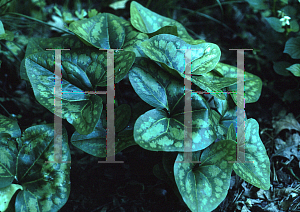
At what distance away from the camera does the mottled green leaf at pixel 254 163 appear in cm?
121

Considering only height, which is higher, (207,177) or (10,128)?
(10,128)

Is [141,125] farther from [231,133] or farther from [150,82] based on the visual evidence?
[231,133]

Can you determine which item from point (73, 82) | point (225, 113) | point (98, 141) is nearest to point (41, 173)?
point (98, 141)

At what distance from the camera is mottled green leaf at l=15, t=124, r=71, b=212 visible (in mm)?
1136

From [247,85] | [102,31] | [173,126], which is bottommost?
[173,126]

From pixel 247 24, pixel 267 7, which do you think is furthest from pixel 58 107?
pixel 247 24

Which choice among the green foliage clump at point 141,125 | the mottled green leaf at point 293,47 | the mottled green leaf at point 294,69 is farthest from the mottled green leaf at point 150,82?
the mottled green leaf at point 293,47

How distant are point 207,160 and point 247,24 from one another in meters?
1.72

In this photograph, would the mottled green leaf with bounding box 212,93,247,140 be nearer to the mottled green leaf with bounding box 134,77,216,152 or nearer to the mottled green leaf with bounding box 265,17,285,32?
the mottled green leaf with bounding box 134,77,216,152

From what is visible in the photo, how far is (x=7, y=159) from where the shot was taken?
1186mm

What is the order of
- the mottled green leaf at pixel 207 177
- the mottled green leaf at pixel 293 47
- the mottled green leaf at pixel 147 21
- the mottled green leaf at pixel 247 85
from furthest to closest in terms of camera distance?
1. the mottled green leaf at pixel 293 47
2. the mottled green leaf at pixel 147 21
3. the mottled green leaf at pixel 247 85
4. the mottled green leaf at pixel 207 177

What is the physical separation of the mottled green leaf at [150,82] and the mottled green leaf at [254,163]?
453 millimetres

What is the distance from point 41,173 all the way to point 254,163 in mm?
1019

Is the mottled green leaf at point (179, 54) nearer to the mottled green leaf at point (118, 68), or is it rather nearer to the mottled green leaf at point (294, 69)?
the mottled green leaf at point (118, 68)
